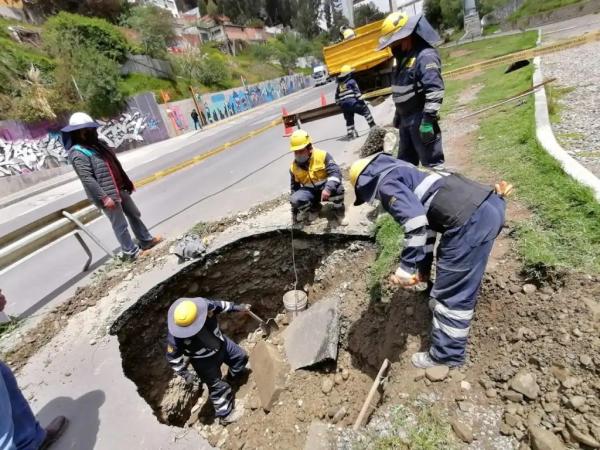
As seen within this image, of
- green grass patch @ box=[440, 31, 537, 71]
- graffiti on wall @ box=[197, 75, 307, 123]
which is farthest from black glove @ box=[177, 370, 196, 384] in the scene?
graffiti on wall @ box=[197, 75, 307, 123]

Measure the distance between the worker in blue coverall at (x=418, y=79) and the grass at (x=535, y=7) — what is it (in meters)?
31.9

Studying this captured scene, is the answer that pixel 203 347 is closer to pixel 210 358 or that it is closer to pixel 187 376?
pixel 210 358

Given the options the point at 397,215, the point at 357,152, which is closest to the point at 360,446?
the point at 397,215

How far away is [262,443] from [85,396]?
1649 millimetres

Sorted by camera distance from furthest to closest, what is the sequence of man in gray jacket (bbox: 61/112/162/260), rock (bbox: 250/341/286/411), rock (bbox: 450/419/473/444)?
man in gray jacket (bbox: 61/112/162/260) < rock (bbox: 250/341/286/411) < rock (bbox: 450/419/473/444)

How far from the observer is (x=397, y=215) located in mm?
2189

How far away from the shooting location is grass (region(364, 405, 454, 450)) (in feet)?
6.29

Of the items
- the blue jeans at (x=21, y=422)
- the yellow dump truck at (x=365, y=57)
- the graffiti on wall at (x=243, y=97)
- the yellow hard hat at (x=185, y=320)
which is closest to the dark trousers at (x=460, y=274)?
the yellow hard hat at (x=185, y=320)

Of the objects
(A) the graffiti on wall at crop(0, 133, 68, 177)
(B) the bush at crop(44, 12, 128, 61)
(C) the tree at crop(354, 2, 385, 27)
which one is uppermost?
(C) the tree at crop(354, 2, 385, 27)

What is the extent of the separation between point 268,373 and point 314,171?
264 centimetres

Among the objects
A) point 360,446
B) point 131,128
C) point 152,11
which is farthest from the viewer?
point 152,11

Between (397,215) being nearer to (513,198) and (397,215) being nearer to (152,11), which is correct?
(513,198)

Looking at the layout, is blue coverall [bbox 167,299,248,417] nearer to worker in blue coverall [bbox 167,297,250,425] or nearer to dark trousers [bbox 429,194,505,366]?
worker in blue coverall [bbox 167,297,250,425]

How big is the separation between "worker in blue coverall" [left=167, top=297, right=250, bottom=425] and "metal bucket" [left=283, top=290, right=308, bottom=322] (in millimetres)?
982
